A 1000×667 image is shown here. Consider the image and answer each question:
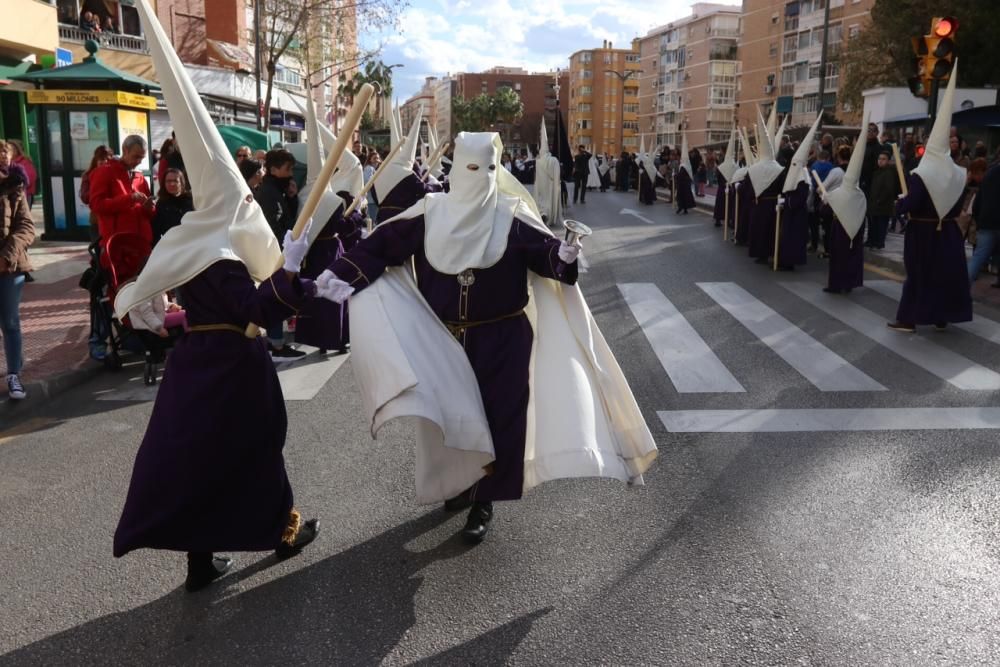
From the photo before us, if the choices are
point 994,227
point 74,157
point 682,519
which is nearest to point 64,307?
point 74,157

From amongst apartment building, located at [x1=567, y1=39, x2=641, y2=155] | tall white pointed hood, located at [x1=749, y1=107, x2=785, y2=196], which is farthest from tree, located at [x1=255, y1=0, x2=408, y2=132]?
apartment building, located at [x1=567, y1=39, x2=641, y2=155]

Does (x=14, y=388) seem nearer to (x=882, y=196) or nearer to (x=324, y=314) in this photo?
(x=324, y=314)

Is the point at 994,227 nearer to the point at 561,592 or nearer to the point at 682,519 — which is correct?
the point at 682,519

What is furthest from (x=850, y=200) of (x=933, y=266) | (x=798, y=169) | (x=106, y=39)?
(x=106, y=39)

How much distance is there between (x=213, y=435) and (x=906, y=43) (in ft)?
131

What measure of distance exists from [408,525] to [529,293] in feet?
4.50

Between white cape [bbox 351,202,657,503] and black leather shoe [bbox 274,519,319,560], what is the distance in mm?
547

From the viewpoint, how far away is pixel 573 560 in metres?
4.23

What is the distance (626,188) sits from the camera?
37750 millimetres

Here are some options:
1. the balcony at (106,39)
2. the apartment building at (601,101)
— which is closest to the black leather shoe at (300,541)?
the balcony at (106,39)

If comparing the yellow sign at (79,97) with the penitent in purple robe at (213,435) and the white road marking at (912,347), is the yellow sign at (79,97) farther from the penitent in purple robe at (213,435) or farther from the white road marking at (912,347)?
the penitent in purple robe at (213,435)

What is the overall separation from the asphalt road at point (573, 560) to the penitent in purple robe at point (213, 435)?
336 mm

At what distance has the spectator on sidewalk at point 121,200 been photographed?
758 cm

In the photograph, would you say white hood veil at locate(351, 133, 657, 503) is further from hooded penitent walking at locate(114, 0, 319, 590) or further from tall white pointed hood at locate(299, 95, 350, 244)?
tall white pointed hood at locate(299, 95, 350, 244)
